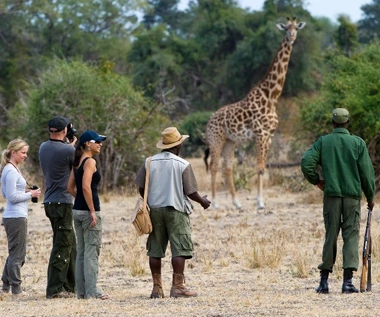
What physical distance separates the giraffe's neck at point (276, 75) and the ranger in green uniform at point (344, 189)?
10325 millimetres

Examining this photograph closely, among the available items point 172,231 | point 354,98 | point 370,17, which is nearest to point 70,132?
point 172,231

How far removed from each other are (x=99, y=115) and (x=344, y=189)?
41.6 ft

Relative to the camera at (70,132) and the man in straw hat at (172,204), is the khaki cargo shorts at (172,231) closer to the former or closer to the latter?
the man in straw hat at (172,204)

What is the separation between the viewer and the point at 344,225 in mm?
9195

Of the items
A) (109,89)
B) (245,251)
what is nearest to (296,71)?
(109,89)

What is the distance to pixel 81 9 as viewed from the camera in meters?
43.8

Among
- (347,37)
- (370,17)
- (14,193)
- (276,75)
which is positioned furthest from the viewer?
(370,17)

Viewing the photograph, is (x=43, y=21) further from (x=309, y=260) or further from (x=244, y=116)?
(x=309, y=260)

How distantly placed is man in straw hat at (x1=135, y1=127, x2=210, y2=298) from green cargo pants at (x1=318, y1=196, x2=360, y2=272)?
3.73 ft

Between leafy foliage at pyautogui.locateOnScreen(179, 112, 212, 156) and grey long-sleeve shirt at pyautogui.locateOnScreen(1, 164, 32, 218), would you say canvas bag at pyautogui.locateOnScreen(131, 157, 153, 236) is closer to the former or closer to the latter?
grey long-sleeve shirt at pyautogui.locateOnScreen(1, 164, 32, 218)

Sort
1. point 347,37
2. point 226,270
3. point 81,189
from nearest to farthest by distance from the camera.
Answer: point 81,189 < point 226,270 < point 347,37

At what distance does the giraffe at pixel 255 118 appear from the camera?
751 inches

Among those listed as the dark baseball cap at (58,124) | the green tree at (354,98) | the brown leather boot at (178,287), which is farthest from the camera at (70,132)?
the green tree at (354,98)

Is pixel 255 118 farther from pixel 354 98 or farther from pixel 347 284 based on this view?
pixel 347 284
